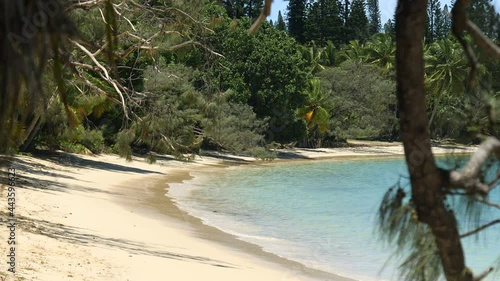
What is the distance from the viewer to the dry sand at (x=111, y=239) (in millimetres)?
7430

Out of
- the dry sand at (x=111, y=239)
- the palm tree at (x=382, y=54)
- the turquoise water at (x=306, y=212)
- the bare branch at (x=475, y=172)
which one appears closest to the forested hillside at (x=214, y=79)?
the palm tree at (x=382, y=54)

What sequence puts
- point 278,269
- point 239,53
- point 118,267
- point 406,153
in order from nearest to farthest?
point 406,153
point 118,267
point 278,269
point 239,53

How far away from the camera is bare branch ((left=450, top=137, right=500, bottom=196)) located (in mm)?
1889

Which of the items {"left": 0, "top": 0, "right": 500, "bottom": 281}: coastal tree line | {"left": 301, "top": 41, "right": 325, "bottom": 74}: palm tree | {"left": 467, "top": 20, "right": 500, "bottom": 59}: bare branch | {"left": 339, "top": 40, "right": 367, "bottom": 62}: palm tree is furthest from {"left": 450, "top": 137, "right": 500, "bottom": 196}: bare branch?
{"left": 339, "top": 40, "right": 367, "bottom": 62}: palm tree

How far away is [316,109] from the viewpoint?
134 feet

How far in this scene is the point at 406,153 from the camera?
1.92 m

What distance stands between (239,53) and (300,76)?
3232 mm

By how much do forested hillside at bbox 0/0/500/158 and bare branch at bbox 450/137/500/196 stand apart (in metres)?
0.27

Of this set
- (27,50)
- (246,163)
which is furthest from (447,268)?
(246,163)

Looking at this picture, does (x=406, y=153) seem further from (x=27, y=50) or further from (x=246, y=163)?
(x=246, y=163)

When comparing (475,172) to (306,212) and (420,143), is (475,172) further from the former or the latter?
(306,212)

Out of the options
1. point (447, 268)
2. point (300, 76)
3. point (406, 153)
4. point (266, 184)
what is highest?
point (300, 76)

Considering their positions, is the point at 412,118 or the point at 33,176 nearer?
the point at 412,118

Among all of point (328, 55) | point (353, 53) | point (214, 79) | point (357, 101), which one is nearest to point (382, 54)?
point (353, 53)
